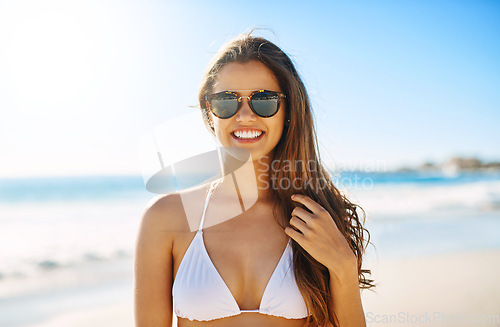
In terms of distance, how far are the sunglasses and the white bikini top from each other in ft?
2.70

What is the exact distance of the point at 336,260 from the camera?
2135 mm

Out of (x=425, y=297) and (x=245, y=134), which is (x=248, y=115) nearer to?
(x=245, y=134)

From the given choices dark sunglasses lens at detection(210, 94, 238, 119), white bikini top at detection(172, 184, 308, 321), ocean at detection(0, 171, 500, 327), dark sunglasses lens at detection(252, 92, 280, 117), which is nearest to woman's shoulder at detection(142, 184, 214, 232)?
white bikini top at detection(172, 184, 308, 321)

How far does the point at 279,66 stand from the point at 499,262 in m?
7.24

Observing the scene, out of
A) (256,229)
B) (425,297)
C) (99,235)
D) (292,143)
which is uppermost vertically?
(99,235)

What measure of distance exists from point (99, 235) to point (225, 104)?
10323 mm

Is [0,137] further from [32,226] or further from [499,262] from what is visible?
[499,262]

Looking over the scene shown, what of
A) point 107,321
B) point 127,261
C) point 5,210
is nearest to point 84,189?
point 5,210

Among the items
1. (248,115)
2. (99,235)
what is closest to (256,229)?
(248,115)

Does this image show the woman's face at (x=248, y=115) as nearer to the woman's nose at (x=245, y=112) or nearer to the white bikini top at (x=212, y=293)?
the woman's nose at (x=245, y=112)

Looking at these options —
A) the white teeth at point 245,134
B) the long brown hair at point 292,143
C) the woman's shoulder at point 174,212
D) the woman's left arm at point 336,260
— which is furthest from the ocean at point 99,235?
the woman's shoulder at point 174,212

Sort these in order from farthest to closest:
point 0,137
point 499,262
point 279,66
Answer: point 0,137, point 499,262, point 279,66

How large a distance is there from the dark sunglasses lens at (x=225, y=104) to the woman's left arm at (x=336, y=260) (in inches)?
33.4

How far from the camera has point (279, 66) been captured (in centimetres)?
248
